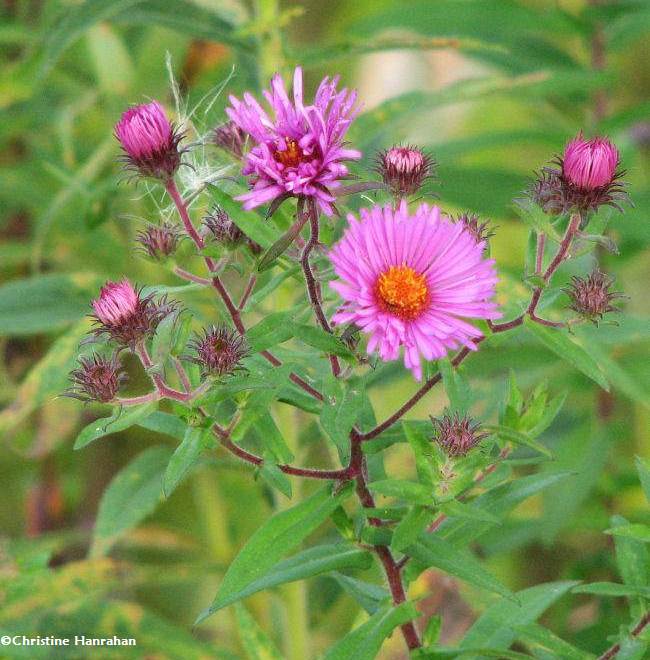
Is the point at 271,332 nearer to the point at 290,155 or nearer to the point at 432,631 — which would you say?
the point at 290,155

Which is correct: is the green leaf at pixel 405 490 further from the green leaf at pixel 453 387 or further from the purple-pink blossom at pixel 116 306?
the purple-pink blossom at pixel 116 306

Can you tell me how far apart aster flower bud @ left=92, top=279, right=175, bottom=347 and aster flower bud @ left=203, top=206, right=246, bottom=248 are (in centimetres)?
6

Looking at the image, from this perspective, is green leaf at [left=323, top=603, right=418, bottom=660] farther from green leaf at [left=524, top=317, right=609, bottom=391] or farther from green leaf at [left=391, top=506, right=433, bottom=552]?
green leaf at [left=524, top=317, right=609, bottom=391]

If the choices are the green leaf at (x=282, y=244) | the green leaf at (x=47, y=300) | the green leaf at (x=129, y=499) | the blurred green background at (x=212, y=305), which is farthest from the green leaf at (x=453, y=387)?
the green leaf at (x=47, y=300)

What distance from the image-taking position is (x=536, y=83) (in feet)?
3.66

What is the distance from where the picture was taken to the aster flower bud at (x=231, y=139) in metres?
0.68

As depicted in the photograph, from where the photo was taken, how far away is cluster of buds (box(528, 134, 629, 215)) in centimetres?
57

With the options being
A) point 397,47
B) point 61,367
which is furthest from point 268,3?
point 61,367

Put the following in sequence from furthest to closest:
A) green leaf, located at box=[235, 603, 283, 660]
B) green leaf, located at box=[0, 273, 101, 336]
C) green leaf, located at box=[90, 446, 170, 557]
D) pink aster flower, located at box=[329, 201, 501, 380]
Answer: green leaf, located at box=[0, 273, 101, 336], green leaf, located at box=[90, 446, 170, 557], green leaf, located at box=[235, 603, 283, 660], pink aster flower, located at box=[329, 201, 501, 380]

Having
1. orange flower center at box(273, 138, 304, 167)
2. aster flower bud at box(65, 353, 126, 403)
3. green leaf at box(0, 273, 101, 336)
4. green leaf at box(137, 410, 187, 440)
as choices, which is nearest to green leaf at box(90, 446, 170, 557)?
green leaf at box(0, 273, 101, 336)

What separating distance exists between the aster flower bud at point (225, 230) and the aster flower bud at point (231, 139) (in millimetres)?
87

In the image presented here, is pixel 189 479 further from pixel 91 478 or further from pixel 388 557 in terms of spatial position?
pixel 388 557

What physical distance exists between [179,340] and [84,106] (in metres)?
0.81

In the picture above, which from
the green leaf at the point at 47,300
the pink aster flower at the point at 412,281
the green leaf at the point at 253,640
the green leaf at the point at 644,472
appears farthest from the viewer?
the green leaf at the point at 47,300
